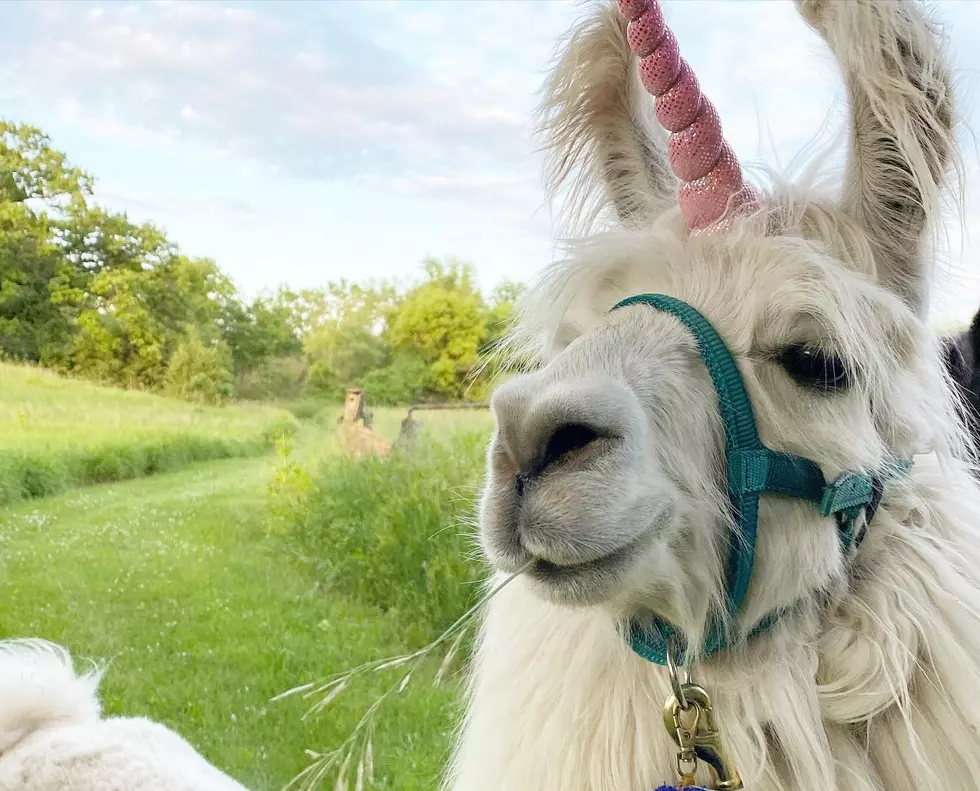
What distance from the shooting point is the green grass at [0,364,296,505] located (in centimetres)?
218

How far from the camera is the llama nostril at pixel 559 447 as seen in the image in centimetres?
65

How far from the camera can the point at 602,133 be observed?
1.02 meters

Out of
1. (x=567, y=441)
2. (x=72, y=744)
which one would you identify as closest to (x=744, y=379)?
(x=567, y=441)

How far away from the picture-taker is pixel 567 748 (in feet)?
2.62

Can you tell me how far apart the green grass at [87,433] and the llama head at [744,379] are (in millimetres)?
1891

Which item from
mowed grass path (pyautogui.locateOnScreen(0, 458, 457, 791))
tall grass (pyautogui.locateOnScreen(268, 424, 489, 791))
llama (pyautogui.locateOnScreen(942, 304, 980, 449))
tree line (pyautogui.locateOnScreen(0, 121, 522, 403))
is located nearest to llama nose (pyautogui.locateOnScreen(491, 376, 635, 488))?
llama (pyautogui.locateOnScreen(942, 304, 980, 449))

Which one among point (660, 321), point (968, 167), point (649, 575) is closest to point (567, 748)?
point (649, 575)

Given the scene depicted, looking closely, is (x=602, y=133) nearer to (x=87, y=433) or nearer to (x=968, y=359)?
(x=968, y=359)

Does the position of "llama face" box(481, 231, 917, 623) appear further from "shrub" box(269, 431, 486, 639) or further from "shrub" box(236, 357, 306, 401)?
"shrub" box(236, 357, 306, 401)

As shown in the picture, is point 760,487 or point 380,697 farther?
point 380,697

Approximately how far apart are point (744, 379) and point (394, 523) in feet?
6.38

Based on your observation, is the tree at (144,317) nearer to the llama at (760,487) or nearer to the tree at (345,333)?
the tree at (345,333)

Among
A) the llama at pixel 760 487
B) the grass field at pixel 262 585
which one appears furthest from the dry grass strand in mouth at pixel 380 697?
the grass field at pixel 262 585

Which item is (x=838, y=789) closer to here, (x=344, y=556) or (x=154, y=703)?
(x=154, y=703)
